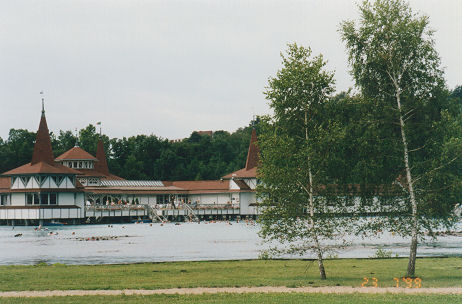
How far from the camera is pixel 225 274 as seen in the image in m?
22.3

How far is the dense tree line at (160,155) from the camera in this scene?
4208 inches

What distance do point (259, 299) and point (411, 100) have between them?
30.0 feet

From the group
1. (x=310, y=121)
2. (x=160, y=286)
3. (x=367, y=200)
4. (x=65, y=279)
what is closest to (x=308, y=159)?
(x=310, y=121)

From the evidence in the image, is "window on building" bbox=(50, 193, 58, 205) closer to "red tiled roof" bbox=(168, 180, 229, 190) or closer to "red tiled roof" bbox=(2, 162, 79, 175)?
"red tiled roof" bbox=(2, 162, 79, 175)

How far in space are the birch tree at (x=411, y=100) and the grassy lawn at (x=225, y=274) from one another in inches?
83.0

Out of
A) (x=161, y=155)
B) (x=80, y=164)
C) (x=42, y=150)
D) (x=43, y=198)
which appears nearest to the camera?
(x=43, y=198)

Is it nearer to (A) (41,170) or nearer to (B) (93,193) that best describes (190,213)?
(B) (93,193)

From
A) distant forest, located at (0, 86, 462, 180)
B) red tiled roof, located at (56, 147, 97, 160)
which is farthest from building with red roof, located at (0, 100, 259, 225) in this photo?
distant forest, located at (0, 86, 462, 180)

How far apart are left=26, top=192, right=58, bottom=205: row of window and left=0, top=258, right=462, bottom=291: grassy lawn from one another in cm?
4855

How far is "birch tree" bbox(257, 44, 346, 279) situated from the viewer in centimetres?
2034

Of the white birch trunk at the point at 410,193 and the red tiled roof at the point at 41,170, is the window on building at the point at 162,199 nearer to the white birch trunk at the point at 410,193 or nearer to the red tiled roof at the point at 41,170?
the red tiled roof at the point at 41,170

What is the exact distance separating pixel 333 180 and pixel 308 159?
52.8 inches
